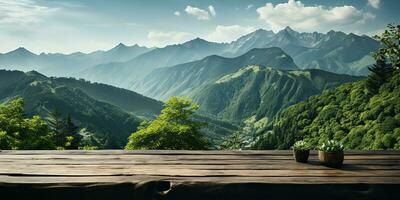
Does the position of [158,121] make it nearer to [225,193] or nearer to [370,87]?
[225,193]

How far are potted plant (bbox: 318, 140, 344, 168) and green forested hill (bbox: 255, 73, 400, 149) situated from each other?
73.4 metres

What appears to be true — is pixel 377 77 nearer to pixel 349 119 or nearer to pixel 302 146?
pixel 349 119

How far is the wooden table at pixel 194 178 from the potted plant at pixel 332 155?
12 cm

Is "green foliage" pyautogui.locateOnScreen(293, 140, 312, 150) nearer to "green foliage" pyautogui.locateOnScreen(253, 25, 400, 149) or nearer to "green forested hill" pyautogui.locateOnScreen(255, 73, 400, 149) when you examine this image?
"green forested hill" pyautogui.locateOnScreen(255, 73, 400, 149)

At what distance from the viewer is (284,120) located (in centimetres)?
16212

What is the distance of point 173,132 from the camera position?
38.4 metres

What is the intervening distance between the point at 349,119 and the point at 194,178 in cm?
12801

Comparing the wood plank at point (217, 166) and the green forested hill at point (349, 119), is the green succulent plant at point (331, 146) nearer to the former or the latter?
the wood plank at point (217, 166)

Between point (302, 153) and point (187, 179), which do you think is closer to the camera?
point (187, 179)

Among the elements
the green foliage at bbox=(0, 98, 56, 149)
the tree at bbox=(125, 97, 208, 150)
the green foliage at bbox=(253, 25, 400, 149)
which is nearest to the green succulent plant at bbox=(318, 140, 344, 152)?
the tree at bbox=(125, 97, 208, 150)

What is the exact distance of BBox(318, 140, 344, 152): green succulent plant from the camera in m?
5.45

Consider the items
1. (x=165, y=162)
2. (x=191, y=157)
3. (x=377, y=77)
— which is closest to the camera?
(x=165, y=162)

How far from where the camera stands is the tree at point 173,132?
3834 centimetres

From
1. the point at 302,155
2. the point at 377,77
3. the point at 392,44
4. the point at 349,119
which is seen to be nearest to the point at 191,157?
the point at 302,155
